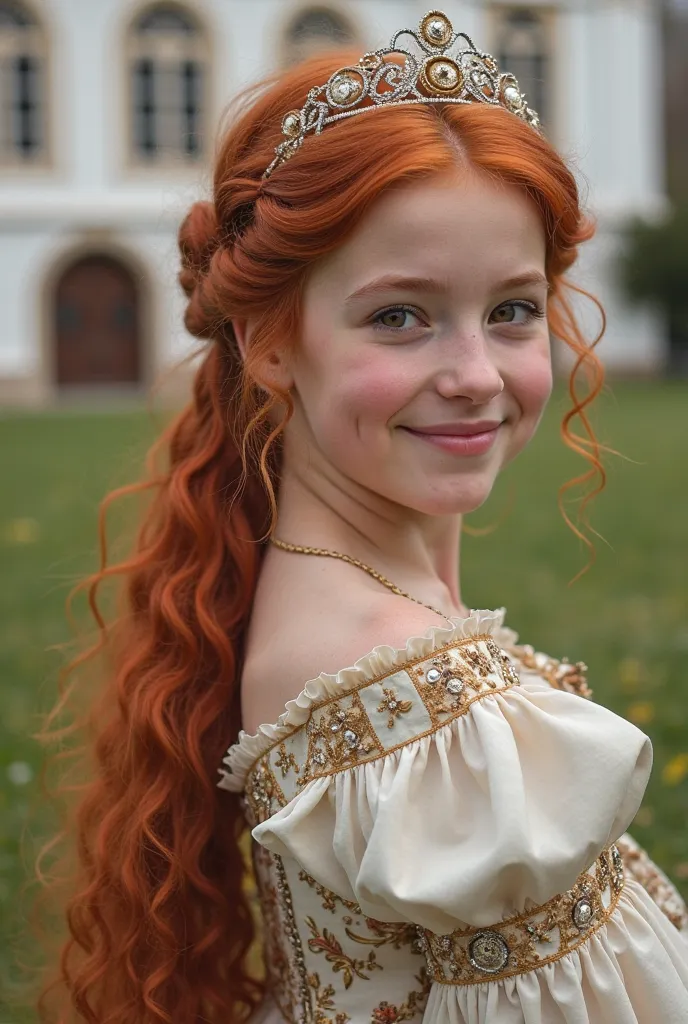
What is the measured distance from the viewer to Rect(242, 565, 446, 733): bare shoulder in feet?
4.92

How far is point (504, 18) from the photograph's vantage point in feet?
74.8

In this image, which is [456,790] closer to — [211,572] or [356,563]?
[356,563]

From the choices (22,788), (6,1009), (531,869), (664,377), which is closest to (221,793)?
(531,869)

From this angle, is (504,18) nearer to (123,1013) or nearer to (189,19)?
(189,19)

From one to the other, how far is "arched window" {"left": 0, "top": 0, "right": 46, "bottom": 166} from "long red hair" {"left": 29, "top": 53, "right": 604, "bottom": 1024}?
22.4 m

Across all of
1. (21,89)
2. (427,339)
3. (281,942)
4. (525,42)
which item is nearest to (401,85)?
(427,339)

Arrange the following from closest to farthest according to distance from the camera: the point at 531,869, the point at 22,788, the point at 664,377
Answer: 1. the point at 531,869
2. the point at 22,788
3. the point at 664,377

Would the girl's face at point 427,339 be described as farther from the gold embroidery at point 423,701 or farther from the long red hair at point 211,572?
the gold embroidery at point 423,701

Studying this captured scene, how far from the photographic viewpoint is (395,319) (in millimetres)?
1547

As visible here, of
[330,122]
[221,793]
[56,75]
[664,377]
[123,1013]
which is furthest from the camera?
[664,377]

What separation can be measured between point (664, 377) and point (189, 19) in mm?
11664

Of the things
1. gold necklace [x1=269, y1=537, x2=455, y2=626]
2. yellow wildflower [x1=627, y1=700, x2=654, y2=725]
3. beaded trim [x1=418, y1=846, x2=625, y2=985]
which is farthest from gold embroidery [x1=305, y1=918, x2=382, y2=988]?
yellow wildflower [x1=627, y1=700, x2=654, y2=725]

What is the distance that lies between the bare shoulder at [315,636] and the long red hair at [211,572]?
167 mm

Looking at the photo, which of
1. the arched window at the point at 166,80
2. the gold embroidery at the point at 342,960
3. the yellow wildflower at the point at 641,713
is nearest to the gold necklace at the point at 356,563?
the gold embroidery at the point at 342,960
